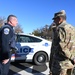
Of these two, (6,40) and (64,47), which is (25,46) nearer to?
(6,40)

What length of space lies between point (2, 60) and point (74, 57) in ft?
4.65


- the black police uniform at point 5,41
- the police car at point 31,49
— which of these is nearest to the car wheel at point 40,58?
the police car at point 31,49

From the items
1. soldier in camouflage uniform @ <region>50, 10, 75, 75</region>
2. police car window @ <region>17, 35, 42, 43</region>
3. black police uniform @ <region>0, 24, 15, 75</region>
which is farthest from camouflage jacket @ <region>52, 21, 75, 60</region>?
police car window @ <region>17, 35, 42, 43</region>

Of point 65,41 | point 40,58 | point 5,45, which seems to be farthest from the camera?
point 40,58

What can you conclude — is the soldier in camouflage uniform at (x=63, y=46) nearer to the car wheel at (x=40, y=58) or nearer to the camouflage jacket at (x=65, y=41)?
the camouflage jacket at (x=65, y=41)

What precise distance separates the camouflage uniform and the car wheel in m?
5.48

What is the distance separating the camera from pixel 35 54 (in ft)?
32.1

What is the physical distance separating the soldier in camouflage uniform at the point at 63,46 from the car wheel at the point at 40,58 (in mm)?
5428

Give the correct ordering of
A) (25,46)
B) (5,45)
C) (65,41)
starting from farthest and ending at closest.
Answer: (25,46), (5,45), (65,41)

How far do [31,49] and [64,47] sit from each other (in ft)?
18.0

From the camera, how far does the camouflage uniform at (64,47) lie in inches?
165

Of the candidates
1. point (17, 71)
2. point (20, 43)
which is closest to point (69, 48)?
point (17, 71)

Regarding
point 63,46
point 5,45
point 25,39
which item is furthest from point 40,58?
point 63,46

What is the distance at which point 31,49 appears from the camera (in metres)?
9.62
